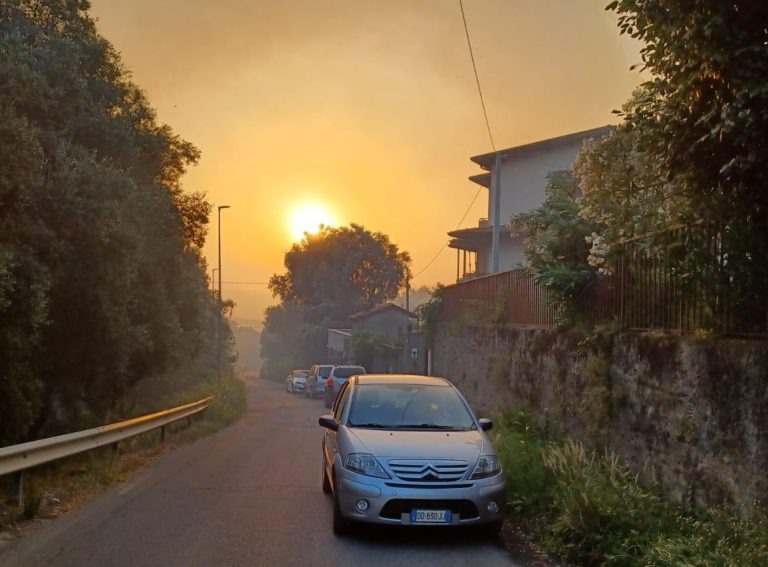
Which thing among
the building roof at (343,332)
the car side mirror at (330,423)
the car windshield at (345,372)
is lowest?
the car windshield at (345,372)

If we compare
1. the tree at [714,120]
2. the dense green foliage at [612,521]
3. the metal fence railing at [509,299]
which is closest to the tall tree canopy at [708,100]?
the tree at [714,120]

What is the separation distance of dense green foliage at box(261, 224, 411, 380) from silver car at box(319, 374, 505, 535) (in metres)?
63.4

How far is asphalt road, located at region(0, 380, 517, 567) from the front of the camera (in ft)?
21.1

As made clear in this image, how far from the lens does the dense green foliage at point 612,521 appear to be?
18.6ft


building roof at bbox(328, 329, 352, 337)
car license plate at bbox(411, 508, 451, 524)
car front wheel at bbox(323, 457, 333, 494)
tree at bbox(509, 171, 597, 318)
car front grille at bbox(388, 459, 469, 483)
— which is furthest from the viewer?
building roof at bbox(328, 329, 352, 337)

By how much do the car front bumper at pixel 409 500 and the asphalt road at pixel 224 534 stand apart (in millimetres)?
278

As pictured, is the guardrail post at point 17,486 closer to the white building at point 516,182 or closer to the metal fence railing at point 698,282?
the metal fence railing at point 698,282

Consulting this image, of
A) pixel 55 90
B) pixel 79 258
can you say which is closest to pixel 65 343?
pixel 79 258

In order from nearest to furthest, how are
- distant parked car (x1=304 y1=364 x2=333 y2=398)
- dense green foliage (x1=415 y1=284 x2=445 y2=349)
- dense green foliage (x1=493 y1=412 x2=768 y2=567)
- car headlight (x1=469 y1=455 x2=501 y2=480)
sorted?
dense green foliage (x1=493 y1=412 x2=768 y2=567) → car headlight (x1=469 y1=455 x2=501 y2=480) → dense green foliage (x1=415 y1=284 x2=445 y2=349) → distant parked car (x1=304 y1=364 x2=333 y2=398)

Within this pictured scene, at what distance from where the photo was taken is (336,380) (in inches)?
1262

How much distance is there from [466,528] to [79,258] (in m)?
8.03

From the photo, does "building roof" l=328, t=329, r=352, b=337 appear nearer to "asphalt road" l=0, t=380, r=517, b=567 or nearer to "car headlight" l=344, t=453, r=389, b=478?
"asphalt road" l=0, t=380, r=517, b=567

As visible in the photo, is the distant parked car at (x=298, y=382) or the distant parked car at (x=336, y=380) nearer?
the distant parked car at (x=336, y=380)

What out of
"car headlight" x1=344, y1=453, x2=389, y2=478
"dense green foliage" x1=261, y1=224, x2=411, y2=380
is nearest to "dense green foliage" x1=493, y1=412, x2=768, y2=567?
"car headlight" x1=344, y1=453, x2=389, y2=478
